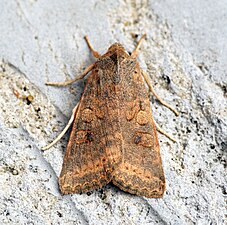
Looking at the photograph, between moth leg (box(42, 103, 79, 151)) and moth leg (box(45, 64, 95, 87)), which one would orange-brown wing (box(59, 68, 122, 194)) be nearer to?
moth leg (box(42, 103, 79, 151))

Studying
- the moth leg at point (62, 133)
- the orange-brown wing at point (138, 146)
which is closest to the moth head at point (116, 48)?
the orange-brown wing at point (138, 146)

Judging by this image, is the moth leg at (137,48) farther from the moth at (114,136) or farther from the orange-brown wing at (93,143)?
the orange-brown wing at (93,143)

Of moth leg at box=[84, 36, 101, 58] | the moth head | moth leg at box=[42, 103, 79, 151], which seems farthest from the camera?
moth leg at box=[84, 36, 101, 58]

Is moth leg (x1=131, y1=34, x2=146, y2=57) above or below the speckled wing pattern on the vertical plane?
above

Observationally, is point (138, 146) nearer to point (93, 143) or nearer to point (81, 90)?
point (93, 143)

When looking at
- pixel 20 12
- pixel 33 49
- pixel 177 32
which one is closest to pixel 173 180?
pixel 177 32

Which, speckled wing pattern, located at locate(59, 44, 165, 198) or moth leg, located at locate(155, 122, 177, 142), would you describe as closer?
speckled wing pattern, located at locate(59, 44, 165, 198)

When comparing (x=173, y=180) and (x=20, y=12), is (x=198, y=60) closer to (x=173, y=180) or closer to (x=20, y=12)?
(x=173, y=180)

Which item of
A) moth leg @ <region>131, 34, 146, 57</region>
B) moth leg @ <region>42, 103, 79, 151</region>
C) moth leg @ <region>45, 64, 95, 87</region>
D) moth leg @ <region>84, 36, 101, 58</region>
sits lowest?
moth leg @ <region>42, 103, 79, 151</region>

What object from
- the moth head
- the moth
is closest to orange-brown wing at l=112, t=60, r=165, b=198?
the moth
